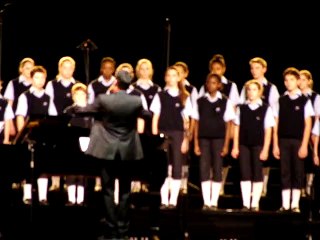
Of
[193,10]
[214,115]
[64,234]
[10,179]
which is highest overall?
[193,10]

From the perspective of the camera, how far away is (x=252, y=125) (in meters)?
11.7

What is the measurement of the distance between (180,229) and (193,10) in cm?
526

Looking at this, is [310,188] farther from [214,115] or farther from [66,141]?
[66,141]

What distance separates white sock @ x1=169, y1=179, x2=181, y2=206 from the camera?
37.6 ft

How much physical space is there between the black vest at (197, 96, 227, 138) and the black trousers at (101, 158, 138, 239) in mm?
2531

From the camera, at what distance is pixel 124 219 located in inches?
364

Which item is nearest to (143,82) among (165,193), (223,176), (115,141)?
(165,193)

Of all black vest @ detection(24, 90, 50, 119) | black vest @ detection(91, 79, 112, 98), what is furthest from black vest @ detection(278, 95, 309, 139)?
black vest @ detection(24, 90, 50, 119)

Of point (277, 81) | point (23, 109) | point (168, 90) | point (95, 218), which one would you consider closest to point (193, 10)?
point (277, 81)

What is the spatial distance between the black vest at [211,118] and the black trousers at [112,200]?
2531 millimetres

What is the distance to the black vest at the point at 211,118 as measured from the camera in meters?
11.7

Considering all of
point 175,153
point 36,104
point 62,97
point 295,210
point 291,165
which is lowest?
point 295,210

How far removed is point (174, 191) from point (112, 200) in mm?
2401

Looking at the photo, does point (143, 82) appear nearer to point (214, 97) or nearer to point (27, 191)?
point (214, 97)
